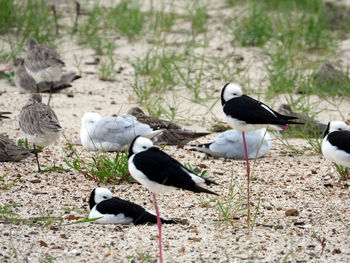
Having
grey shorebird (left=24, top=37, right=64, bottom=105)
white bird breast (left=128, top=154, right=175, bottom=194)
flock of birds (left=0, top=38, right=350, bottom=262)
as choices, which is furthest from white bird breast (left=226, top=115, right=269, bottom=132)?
grey shorebird (left=24, top=37, right=64, bottom=105)

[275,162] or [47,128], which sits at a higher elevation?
[47,128]

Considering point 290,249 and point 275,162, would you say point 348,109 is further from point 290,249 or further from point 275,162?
point 290,249

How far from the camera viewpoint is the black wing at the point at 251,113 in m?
4.68

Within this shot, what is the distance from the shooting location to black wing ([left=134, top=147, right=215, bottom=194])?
12.3ft

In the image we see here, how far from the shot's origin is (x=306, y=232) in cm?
442

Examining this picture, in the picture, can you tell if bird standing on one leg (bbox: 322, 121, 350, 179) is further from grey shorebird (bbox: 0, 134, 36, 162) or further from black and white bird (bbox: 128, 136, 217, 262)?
grey shorebird (bbox: 0, 134, 36, 162)

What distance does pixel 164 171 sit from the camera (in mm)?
3793

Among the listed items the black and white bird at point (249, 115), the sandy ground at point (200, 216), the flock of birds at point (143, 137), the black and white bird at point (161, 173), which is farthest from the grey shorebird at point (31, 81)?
the black and white bird at point (161, 173)

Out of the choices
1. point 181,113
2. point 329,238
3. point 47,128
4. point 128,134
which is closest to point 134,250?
point 329,238

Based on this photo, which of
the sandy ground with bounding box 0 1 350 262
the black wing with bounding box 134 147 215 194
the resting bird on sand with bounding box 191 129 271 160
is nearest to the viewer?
the black wing with bounding box 134 147 215 194

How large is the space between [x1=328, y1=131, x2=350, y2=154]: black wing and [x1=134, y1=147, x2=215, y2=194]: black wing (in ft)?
5.20

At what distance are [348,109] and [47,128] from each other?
4022 mm

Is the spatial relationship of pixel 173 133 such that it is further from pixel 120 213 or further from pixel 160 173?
pixel 160 173

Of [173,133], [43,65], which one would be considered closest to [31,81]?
[43,65]
